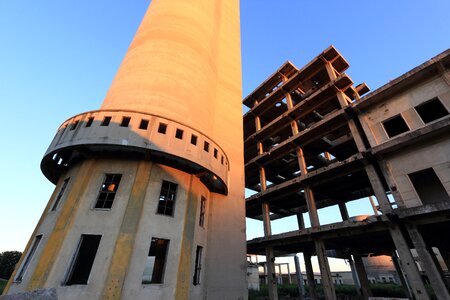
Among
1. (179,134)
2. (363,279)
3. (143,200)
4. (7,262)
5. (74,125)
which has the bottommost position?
(363,279)

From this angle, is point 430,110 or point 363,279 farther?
point 363,279

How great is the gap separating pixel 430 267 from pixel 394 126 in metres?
9.90

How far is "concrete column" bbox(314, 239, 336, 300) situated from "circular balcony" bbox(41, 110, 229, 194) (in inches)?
441

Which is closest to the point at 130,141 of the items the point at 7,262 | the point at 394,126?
the point at 394,126

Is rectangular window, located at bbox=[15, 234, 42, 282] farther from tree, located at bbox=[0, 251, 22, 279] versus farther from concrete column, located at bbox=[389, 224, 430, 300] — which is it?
tree, located at bbox=[0, 251, 22, 279]

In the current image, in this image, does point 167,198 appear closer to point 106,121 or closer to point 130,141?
point 130,141

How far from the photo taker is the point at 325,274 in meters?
17.6

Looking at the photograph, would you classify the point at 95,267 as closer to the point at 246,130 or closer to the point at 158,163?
the point at 158,163

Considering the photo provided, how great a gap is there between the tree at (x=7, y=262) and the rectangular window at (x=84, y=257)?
5687 centimetres

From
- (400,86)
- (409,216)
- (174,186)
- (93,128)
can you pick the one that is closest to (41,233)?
(93,128)

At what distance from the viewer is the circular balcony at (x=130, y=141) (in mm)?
12320

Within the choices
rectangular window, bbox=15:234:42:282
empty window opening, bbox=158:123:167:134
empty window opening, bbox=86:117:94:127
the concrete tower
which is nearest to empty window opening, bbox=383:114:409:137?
the concrete tower

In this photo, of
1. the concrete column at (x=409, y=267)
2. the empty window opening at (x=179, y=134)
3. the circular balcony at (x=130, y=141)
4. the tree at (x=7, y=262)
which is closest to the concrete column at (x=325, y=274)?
the concrete column at (x=409, y=267)

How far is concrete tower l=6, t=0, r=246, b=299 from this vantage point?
1029 cm
